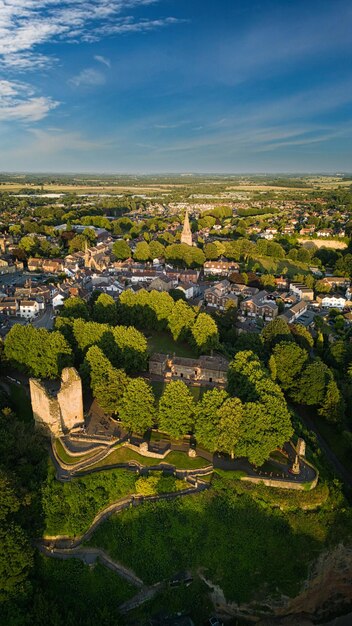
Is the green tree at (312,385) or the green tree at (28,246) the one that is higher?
the green tree at (28,246)

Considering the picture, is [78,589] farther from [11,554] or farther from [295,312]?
[295,312]

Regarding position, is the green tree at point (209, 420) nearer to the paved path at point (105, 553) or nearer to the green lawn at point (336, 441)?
the paved path at point (105, 553)

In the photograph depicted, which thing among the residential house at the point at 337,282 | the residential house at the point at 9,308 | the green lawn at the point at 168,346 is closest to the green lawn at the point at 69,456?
the green lawn at the point at 168,346

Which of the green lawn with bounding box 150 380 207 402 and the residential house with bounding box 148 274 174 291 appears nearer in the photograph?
the green lawn with bounding box 150 380 207 402

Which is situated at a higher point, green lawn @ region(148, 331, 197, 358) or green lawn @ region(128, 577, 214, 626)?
green lawn @ region(148, 331, 197, 358)

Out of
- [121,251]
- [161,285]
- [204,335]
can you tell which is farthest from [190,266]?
[204,335]

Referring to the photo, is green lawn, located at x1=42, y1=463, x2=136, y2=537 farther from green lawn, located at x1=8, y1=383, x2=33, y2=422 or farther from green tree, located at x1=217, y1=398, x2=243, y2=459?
green lawn, located at x1=8, y1=383, x2=33, y2=422

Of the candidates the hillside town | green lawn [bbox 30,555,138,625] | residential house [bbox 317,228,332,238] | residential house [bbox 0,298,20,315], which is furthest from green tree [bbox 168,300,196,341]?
residential house [bbox 317,228,332,238]
